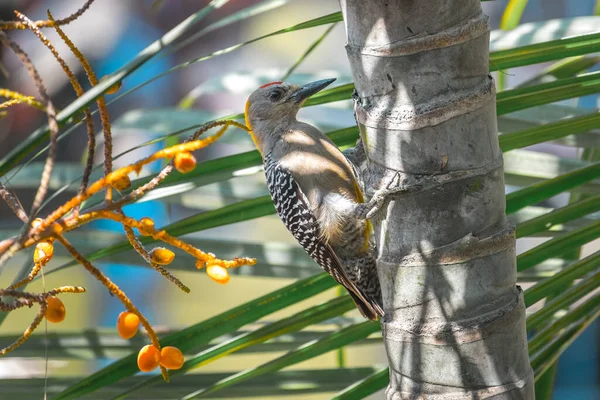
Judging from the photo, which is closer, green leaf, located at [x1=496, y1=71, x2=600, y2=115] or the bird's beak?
green leaf, located at [x1=496, y1=71, x2=600, y2=115]

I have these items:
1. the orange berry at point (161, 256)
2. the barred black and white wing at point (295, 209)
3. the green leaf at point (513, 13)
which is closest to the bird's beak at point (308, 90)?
the barred black and white wing at point (295, 209)

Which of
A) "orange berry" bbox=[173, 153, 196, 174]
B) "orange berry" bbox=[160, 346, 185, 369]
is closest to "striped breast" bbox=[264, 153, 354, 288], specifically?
"orange berry" bbox=[160, 346, 185, 369]

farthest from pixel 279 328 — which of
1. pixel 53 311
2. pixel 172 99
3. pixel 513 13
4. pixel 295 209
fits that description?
pixel 172 99

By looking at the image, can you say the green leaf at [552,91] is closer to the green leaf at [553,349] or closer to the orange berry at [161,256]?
the green leaf at [553,349]

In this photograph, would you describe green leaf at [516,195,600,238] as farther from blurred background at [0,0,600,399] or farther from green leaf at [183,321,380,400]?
blurred background at [0,0,600,399]

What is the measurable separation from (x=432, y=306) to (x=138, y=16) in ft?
8.91

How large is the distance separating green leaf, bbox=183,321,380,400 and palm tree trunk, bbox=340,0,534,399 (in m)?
0.19

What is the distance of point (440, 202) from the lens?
1.94ft

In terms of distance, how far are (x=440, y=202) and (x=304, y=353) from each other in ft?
1.03

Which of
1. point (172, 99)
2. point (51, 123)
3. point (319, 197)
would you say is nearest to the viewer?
point (51, 123)

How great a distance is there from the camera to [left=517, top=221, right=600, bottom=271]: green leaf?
778 mm

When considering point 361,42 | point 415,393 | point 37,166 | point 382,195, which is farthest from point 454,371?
point 37,166

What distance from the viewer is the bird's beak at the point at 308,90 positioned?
4.46 feet

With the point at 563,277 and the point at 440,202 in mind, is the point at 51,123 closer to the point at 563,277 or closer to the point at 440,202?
the point at 440,202
